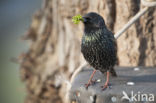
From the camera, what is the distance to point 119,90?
62.7 inches

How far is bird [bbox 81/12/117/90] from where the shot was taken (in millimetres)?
1565

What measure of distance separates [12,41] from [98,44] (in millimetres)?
3166

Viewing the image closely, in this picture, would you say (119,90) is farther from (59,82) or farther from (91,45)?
(59,82)

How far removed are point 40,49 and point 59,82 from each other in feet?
1.57

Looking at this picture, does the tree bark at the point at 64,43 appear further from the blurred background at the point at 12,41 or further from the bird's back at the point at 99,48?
the blurred background at the point at 12,41

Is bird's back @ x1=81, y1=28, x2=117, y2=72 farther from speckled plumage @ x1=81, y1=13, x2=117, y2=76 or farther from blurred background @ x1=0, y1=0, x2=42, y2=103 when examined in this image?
blurred background @ x1=0, y1=0, x2=42, y2=103

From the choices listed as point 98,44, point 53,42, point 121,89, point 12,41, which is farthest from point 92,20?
point 12,41

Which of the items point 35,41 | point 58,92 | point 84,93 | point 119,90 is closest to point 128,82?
point 119,90

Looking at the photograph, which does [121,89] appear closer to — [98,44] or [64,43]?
[98,44]

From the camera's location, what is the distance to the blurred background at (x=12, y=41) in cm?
438

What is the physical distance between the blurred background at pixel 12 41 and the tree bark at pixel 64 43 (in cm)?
94

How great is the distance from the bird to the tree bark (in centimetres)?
58

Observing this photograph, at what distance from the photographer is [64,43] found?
311 cm

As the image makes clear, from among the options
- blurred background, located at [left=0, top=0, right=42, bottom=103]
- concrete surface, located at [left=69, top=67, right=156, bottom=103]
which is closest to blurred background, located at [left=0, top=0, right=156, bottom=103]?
blurred background, located at [left=0, top=0, right=42, bottom=103]
